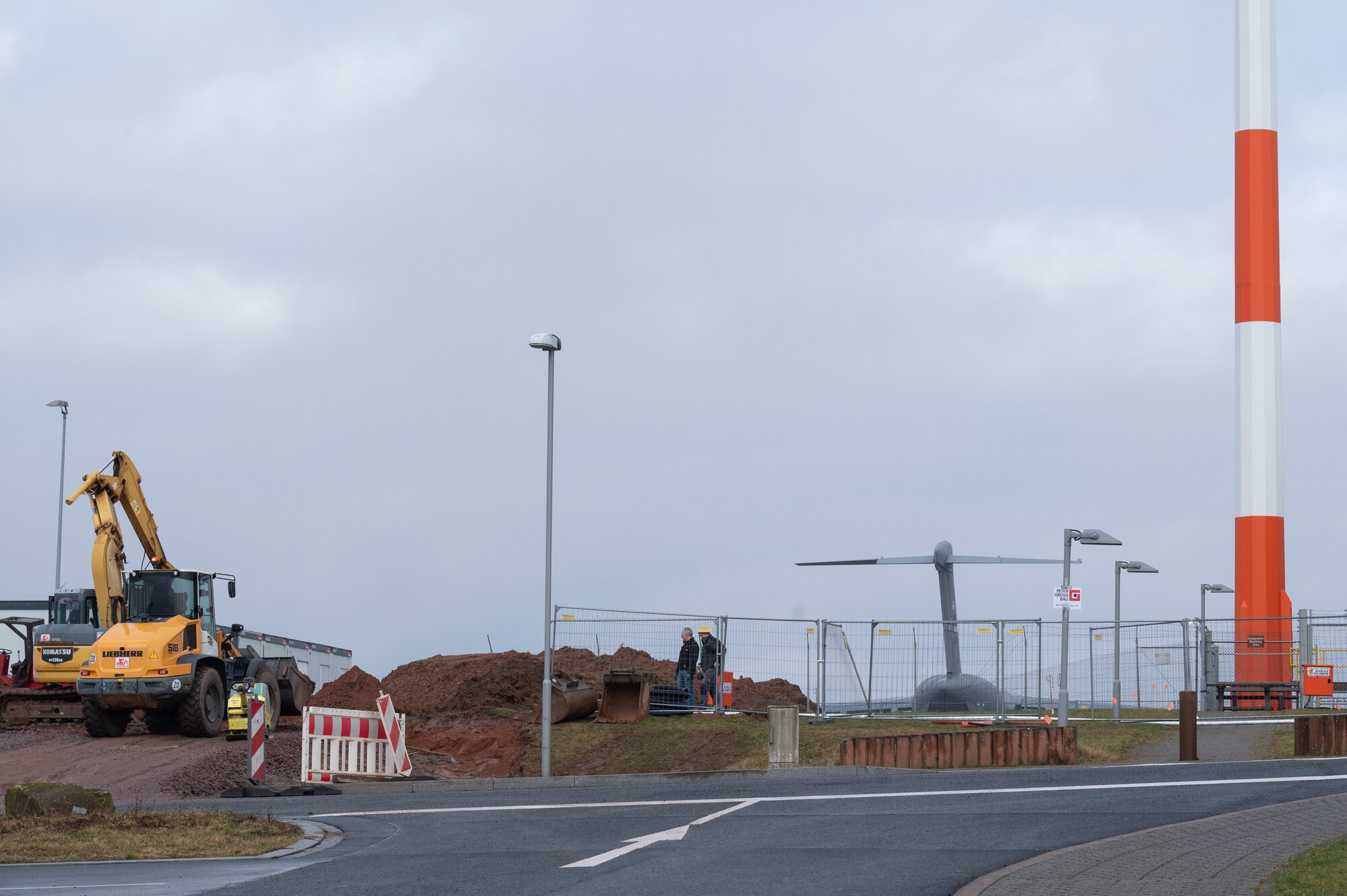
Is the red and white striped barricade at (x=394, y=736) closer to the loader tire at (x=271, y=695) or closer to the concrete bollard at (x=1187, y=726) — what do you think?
the loader tire at (x=271, y=695)

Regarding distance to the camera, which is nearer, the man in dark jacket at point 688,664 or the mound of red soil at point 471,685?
the man in dark jacket at point 688,664

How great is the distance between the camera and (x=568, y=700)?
29.7 m

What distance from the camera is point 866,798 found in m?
16.4

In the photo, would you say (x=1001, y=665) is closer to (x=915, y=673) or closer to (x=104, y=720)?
(x=915, y=673)

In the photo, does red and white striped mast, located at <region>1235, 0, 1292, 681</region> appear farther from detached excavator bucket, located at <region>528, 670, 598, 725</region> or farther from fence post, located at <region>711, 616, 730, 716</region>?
detached excavator bucket, located at <region>528, 670, 598, 725</region>

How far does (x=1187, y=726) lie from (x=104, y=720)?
1913 centimetres

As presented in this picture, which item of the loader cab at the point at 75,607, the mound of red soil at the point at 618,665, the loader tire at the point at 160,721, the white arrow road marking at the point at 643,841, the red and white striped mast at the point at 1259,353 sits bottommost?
the loader tire at the point at 160,721

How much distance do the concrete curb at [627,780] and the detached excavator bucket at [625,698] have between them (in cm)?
763

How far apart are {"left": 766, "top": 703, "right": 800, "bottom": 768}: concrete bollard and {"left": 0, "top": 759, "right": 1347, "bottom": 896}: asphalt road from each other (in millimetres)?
1917

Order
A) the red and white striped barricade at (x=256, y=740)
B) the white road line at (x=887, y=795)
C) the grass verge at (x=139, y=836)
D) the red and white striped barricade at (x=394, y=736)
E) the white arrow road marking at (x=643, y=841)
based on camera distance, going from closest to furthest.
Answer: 1. the white arrow road marking at (x=643, y=841)
2. the grass verge at (x=139, y=836)
3. the white road line at (x=887, y=795)
4. the red and white striped barricade at (x=256, y=740)
5. the red and white striped barricade at (x=394, y=736)

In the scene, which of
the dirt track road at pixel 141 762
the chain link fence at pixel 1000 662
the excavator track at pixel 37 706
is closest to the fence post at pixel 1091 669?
the chain link fence at pixel 1000 662

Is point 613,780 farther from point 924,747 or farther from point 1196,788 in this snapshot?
point 1196,788

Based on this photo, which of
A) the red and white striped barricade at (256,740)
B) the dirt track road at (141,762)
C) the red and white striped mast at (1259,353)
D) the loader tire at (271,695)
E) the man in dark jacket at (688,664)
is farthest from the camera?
the red and white striped mast at (1259,353)

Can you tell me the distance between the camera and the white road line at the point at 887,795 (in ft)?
54.2
